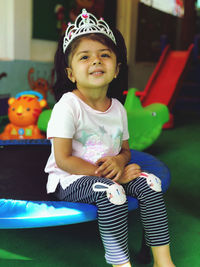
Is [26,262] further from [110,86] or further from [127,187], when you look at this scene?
[110,86]

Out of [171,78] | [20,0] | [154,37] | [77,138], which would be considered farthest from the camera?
[154,37]

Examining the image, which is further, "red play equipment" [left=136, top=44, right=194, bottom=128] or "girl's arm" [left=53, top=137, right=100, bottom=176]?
"red play equipment" [left=136, top=44, right=194, bottom=128]

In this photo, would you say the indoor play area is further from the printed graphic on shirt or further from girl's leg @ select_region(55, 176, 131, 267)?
the printed graphic on shirt

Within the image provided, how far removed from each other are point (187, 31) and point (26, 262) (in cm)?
725

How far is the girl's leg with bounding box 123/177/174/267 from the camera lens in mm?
1024

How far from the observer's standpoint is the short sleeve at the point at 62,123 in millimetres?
1093

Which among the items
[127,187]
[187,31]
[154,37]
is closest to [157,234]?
[127,187]

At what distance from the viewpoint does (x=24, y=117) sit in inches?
106

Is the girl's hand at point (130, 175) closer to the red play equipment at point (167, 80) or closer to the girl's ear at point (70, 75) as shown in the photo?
the girl's ear at point (70, 75)

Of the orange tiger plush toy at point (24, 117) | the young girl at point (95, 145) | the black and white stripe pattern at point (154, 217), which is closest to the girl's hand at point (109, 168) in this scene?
the young girl at point (95, 145)

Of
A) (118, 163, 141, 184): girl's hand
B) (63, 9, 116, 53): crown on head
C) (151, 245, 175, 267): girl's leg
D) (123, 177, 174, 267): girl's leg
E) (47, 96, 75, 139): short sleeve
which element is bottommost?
(151, 245, 175, 267): girl's leg

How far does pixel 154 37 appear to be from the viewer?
6.62m

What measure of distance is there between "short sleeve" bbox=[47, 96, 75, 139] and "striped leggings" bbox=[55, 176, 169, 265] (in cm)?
16

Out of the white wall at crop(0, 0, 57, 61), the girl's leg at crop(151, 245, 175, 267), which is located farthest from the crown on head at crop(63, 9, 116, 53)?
the white wall at crop(0, 0, 57, 61)
